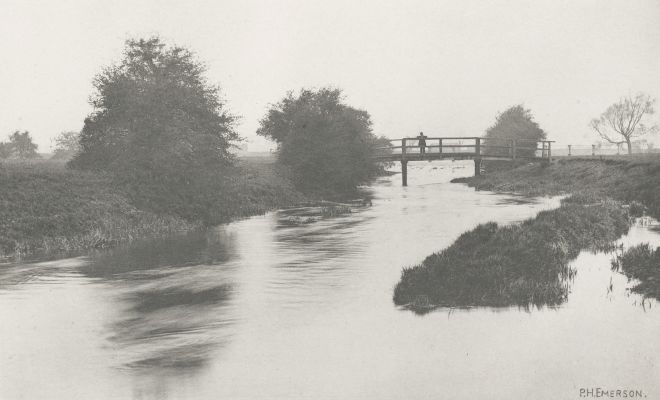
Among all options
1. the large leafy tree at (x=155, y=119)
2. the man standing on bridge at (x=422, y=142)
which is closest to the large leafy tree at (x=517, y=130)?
the man standing on bridge at (x=422, y=142)

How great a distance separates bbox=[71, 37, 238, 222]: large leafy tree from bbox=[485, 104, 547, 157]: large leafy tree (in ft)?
115

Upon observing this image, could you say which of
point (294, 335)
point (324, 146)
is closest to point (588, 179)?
point (324, 146)

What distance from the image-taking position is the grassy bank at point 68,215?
2145cm

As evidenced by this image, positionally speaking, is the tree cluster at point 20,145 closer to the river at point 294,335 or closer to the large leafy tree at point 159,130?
the large leafy tree at point 159,130

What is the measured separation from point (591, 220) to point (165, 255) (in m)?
14.2

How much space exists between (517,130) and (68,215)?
49.5m

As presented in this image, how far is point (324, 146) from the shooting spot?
147 feet

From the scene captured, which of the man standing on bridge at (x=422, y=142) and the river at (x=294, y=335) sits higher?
the man standing on bridge at (x=422, y=142)

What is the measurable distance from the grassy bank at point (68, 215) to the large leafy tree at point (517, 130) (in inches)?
1513

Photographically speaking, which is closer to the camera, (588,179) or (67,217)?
(67,217)

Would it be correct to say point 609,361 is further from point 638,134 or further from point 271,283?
point 638,134

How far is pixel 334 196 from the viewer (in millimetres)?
44812
